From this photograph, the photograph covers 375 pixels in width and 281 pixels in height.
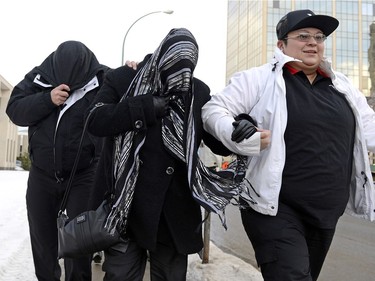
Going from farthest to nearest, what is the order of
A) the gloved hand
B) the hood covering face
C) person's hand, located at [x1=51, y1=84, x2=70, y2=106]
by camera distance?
the hood covering face < person's hand, located at [x1=51, y1=84, x2=70, y2=106] < the gloved hand

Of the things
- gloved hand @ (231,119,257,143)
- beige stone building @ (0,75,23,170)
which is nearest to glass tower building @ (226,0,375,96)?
beige stone building @ (0,75,23,170)

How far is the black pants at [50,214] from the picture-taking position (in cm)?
324

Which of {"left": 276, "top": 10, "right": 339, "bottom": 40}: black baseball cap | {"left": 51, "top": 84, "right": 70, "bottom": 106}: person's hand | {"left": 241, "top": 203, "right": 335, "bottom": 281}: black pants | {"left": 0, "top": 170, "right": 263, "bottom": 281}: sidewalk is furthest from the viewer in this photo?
{"left": 0, "top": 170, "right": 263, "bottom": 281}: sidewalk

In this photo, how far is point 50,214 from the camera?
335cm

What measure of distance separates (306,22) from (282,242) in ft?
4.15

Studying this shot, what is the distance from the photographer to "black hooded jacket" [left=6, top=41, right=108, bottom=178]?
3.25 metres

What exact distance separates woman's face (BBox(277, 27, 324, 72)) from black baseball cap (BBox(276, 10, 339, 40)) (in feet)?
0.10

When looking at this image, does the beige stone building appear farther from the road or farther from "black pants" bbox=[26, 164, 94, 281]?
"black pants" bbox=[26, 164, 94, 281]

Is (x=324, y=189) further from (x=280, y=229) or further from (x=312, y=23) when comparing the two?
(x=312, y=23)

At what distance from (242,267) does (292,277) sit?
2909 millimetres

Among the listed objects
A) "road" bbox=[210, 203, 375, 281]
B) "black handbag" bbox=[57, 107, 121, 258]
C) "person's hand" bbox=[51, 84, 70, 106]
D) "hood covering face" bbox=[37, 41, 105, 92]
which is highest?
"hood covering face" bbox=[37, 41, 105, 92]

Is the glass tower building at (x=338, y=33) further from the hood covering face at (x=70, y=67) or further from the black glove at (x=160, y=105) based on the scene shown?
the black glove at (x=160, y=105)

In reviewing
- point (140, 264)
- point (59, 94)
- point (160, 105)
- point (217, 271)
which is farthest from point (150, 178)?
point (217, 271)

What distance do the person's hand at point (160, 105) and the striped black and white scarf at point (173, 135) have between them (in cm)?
5
